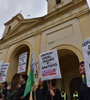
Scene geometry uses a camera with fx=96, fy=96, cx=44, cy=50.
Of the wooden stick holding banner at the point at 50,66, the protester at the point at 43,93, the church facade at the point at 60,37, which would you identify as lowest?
the protester at the point at 43,93

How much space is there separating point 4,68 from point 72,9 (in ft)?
21.5

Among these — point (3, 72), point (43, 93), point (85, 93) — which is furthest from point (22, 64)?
point (85, 93)

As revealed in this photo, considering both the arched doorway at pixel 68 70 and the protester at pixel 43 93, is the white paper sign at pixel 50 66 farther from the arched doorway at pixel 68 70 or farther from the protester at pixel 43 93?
the arched doorway at pixel 68 70

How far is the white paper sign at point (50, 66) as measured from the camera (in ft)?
9.55

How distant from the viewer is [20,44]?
32.6 feet

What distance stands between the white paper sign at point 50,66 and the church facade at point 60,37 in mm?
3057

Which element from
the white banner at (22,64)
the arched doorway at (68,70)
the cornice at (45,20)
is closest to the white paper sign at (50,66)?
the white banner at (22,64)

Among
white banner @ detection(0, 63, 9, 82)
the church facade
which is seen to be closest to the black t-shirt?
the church facade

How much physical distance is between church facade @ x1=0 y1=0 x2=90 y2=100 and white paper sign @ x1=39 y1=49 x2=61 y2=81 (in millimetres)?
3057

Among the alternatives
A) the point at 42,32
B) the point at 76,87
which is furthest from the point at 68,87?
the point at 42,32

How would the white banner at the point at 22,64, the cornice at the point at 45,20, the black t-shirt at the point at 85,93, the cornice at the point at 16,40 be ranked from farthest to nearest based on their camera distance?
the cornice at the point at 16,40, the cornice at the point at 45,20, the white banner at the point at 22,64, the black t-shirt at the point at 85,93

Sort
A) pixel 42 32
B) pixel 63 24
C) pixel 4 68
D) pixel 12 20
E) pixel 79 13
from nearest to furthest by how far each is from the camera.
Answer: pixel 4 68
pixel 79 13
pixel 63 24
pixel 42 32
pixel 12 20

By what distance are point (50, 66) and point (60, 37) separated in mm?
4405

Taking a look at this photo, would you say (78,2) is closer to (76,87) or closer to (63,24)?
(63,24)
